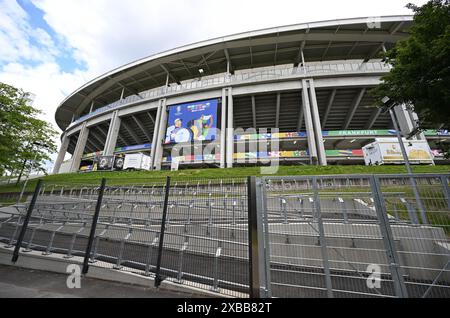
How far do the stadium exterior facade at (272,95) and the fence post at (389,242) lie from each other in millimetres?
15994

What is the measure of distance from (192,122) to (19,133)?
14816mm

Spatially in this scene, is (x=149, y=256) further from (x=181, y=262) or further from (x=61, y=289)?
(x=61, y=289)

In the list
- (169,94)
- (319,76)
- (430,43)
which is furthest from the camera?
(169,94)

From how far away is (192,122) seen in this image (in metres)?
Result: 21.0

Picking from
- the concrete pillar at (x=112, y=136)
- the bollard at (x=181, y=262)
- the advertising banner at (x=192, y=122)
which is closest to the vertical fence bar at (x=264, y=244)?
the bollard at (x=181, y=262)

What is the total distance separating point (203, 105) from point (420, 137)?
76.8 ft

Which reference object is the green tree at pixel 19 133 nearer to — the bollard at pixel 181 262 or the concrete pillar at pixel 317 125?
the bollard at pixel 181 262

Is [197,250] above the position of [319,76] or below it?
below

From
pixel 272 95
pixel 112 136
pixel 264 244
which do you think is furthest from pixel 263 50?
pixel 264 244

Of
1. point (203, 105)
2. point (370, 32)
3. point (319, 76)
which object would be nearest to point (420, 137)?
point (319, 76)

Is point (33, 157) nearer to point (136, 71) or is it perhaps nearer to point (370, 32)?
point (136, 71)

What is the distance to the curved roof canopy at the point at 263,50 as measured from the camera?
20.2 m

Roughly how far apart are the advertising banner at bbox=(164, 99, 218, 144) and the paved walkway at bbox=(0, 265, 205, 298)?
17.4m

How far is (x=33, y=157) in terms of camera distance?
16516 mm
